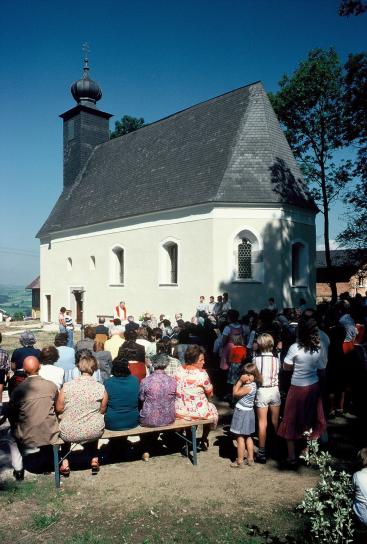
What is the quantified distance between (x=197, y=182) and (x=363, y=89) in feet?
26.1

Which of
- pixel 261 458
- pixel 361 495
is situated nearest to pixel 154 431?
pixel 261 458

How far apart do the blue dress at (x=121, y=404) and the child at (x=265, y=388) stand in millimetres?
1714

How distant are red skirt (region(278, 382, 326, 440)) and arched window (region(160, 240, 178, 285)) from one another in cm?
1615

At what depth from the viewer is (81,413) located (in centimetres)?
580

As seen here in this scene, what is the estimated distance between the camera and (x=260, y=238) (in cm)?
1964

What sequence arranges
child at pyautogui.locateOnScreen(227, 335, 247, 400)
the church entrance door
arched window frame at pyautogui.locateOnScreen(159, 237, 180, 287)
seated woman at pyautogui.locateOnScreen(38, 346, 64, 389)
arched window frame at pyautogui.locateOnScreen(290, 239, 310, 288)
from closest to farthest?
seated woman at pyautogui.locateOnScreen(38, 346, 64, 389) < child at pyautogui.locateOnScreen(227, 335, 247, 400) < arched window frame at pyautogui.locateOnScreen(290, 239, 310, 288) < arched window frame at pyautogui.locateOnScreen(159, 237, 180, 287) < the church entrance door

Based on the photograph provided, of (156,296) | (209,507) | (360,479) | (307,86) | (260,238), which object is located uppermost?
(307,86)

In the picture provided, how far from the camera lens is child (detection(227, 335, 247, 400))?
884cm

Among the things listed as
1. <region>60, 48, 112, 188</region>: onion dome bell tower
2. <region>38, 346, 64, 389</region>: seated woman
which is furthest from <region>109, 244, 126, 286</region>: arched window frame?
<region>38, 346, 64, 389</region>: seated woman

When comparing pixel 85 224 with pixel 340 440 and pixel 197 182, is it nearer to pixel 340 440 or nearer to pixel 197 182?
pixel 197 182

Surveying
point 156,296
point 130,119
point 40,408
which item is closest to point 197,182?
point 156,296

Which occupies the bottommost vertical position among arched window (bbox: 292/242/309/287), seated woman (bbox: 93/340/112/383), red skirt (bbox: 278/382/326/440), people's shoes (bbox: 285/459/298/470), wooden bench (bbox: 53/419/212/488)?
people's shoes (bbox: 285/459/298/470)

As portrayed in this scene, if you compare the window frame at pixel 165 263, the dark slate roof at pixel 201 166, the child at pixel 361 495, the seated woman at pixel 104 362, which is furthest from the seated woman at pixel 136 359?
the window frame at pixel 165 263

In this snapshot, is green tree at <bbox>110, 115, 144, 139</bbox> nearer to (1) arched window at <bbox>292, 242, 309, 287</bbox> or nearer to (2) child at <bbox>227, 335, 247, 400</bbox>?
A: (1) arched window at <bbox>292, 242, 309, 287</bbox>
